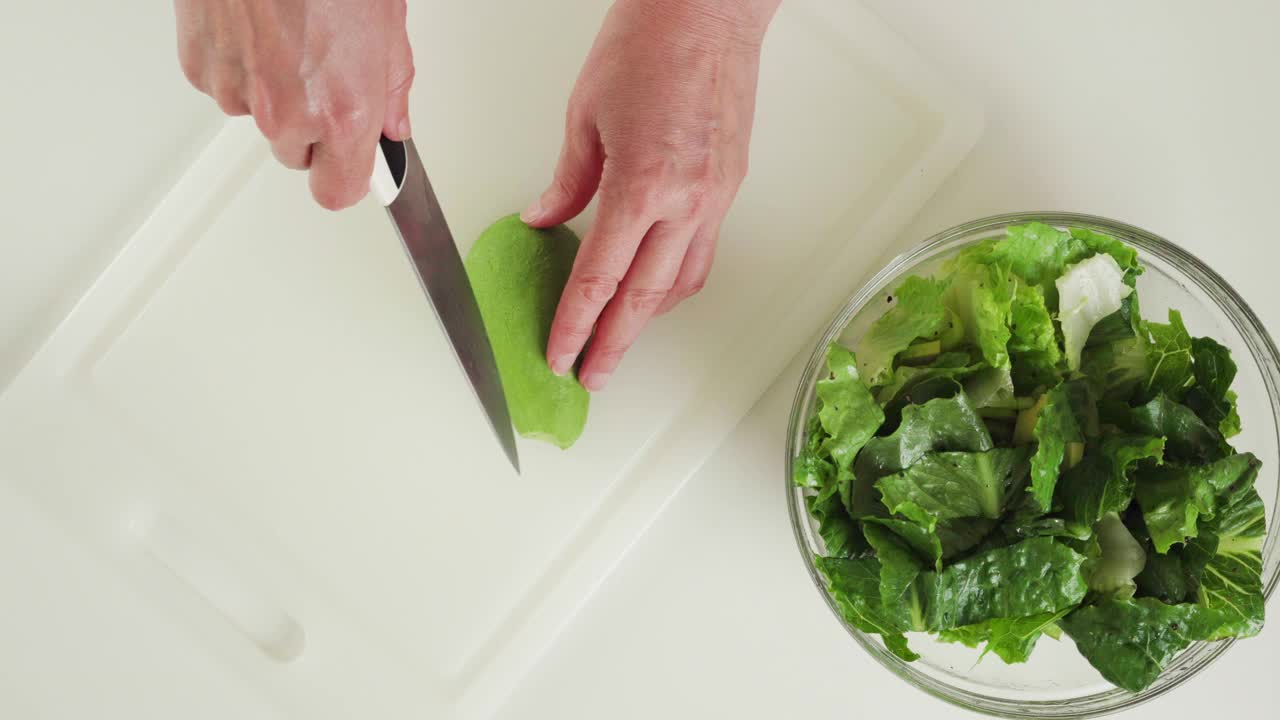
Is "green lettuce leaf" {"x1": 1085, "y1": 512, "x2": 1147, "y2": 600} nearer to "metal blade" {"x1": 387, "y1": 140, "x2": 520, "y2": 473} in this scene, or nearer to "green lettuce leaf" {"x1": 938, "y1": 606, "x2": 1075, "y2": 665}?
"green lettuce leaf" {"x1": 938, "y1": 606, "x2": 1075, "y2": 665}

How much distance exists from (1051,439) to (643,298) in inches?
20.6

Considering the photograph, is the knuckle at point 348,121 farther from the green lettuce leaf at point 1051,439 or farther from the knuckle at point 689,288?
the green lettuce leaf at point 1051,439

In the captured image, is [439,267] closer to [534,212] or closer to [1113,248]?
[534,212]

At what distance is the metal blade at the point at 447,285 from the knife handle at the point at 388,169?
0.01 m

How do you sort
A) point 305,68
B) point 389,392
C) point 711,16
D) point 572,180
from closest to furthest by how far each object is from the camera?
point 305,68 < point 711,16 < point 572,180 < point 389,392

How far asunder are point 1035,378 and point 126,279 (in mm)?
1275

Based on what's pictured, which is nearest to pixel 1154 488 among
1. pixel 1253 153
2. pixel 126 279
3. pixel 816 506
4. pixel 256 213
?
pixel 816 506

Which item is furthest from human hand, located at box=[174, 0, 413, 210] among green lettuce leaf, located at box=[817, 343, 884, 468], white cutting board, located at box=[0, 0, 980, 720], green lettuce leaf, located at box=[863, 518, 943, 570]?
green lettuce leaf, located at box=[863, 518, 943, 570]

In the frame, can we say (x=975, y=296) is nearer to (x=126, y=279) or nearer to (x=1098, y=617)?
(x=1098, y=617)

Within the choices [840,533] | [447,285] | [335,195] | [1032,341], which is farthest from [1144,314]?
[335,195]

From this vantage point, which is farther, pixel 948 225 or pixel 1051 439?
pixel 948 225

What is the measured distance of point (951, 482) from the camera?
2.97ft

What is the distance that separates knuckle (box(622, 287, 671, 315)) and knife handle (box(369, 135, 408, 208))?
1.04 feet

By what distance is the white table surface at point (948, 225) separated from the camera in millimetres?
1296
